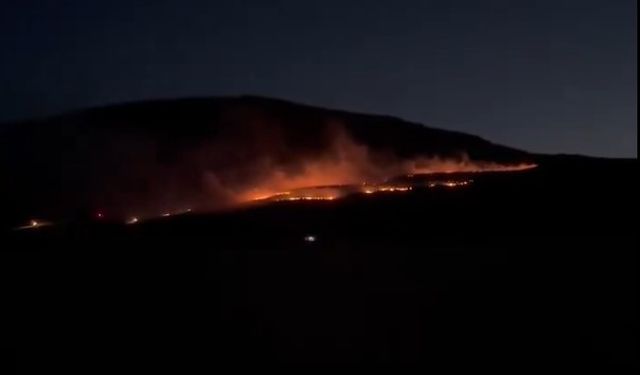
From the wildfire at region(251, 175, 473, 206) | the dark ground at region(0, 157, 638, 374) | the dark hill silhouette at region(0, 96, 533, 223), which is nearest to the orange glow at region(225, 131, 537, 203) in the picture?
the dark hill silhouette at region(0, 96, 533, 223)

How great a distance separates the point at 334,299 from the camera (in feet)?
41.3

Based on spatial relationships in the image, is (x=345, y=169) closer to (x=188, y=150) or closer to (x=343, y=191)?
(x=188, y=150)

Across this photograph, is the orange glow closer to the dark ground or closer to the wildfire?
the wildfire

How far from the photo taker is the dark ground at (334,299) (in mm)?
9844

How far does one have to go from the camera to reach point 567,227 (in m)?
21.2

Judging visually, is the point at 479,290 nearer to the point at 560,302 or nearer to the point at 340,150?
the point at 560,302

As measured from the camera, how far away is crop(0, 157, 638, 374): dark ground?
388 inches

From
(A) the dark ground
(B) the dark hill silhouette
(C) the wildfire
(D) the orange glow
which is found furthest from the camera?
(B) the dark hill silhouette

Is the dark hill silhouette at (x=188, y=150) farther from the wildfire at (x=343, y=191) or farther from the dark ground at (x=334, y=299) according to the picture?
the dark ground at (x=334, y=299)

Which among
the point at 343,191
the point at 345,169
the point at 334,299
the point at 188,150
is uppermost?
the point at 188,150

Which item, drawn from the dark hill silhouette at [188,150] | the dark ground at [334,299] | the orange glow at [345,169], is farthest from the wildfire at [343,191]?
the dark hill silhouette at [188,150]

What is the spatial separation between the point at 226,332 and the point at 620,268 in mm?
7031

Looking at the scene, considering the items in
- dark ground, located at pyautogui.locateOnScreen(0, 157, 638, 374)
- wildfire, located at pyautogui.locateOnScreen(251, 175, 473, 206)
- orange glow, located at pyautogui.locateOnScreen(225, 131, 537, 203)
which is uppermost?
orange glow, located at pyautogui.locateOnScreen(225, 131, 537, 203)

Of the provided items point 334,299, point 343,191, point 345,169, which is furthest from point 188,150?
point 334,299
